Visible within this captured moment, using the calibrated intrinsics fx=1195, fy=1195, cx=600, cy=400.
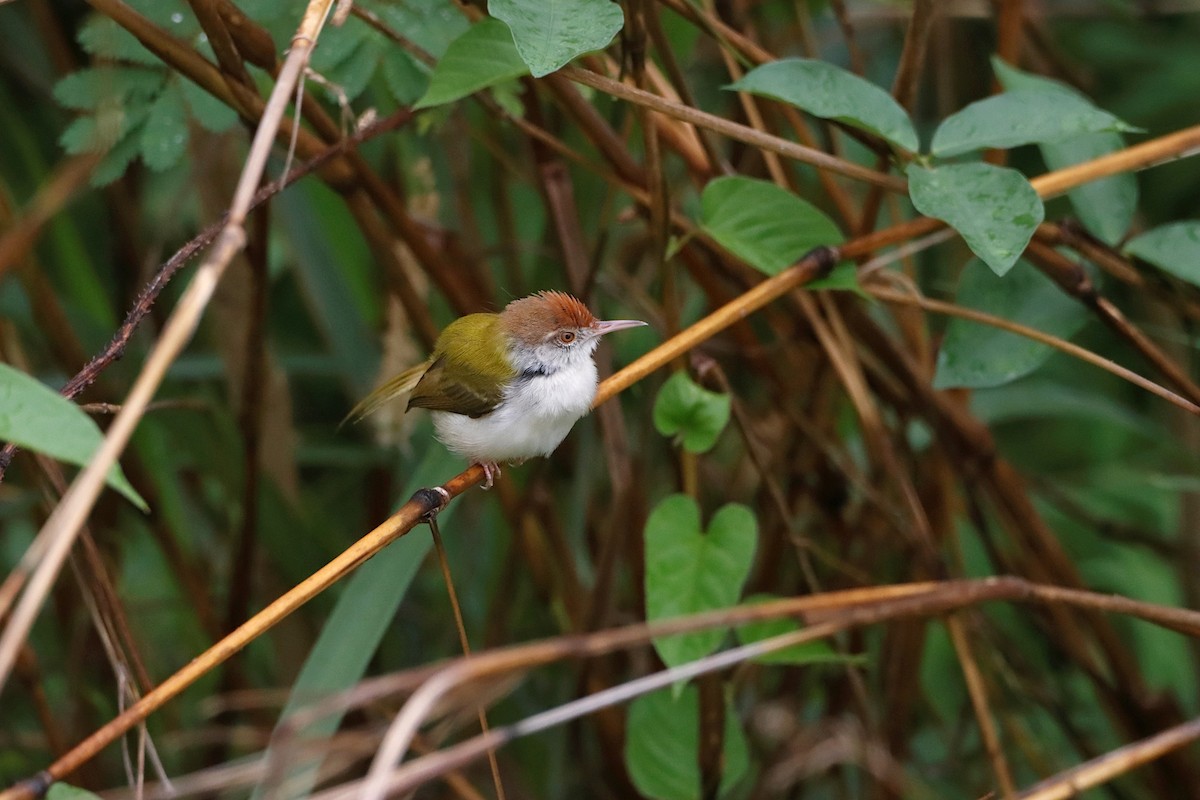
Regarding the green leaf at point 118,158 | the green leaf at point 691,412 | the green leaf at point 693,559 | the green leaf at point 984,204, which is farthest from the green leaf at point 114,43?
the green leaf at point 984,204

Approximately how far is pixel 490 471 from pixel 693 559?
21.8 inches

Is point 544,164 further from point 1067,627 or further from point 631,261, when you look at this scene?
point 1067,627

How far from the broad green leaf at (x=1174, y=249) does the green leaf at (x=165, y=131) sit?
72.1 inches

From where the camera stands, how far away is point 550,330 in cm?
266

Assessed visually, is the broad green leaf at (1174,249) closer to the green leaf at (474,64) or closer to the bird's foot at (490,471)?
the green leaf at (474,64)

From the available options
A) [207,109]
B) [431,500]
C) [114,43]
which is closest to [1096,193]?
[431,500]

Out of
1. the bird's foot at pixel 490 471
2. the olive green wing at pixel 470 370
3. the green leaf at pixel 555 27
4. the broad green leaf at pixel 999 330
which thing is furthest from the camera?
the olive green wing at pixel 470 370

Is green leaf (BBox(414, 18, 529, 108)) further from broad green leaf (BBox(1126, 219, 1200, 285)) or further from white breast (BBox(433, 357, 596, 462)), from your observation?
broad green leaf (BBox(1126, 219, 1200, 285))

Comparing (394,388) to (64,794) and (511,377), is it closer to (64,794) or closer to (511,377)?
(511,377)

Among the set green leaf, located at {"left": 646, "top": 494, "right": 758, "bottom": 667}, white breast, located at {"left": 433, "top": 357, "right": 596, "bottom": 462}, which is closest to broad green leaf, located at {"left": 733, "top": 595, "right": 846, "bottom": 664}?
green leaf, located at {"left": 646, "top": 494, "right": 758, "bottom": 667}

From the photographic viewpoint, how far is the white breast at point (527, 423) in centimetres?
247

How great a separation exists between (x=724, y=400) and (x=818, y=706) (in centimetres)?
178

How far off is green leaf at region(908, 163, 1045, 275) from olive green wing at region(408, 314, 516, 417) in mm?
1042

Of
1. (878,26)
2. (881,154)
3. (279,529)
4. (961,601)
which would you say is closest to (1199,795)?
(961,601)
